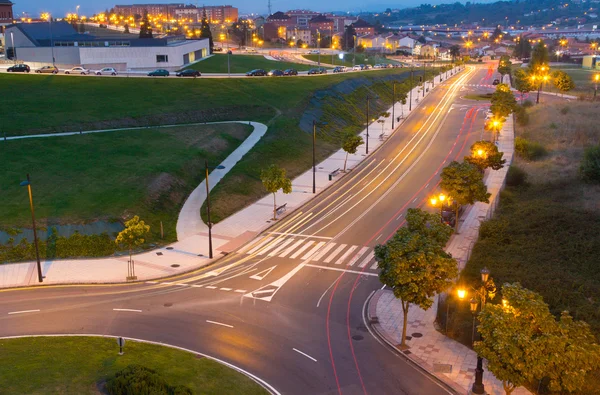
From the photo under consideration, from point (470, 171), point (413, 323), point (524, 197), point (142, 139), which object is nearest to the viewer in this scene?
point (413, 323)

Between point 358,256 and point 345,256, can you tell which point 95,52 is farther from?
point 358,256

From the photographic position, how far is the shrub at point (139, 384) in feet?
68.3

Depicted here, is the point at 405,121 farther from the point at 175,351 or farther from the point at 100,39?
the point at 175,351

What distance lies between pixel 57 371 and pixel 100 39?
4030 inches

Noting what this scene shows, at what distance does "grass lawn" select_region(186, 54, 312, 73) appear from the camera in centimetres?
11969

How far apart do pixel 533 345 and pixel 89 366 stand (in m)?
17.4

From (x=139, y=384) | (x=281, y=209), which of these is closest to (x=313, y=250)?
(x=281, y=209)

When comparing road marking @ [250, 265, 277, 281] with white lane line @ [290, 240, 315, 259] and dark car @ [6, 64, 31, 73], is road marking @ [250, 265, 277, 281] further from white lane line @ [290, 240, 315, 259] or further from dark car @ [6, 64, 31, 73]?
dark car @ [6, 64, 31, 73]

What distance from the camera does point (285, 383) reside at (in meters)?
24.6

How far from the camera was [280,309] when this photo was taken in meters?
31.9

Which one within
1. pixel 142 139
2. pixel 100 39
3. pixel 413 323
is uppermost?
pixel 100 39

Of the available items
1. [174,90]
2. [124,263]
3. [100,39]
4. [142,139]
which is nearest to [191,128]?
[142,139]

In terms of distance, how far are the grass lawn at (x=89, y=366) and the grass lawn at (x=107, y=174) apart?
1693 cm

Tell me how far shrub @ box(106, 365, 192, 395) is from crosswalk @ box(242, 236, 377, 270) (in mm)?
18887
